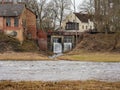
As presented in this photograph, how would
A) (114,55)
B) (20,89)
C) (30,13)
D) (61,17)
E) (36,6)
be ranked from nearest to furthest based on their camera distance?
1. (20,89)
2. (114,55)
3. (30,13)
4. (36,6)
5. (61,17)

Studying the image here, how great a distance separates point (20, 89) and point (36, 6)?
90.5m

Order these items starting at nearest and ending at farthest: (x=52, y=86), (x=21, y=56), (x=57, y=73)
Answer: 1. (x=52, y=86)
2. (x=57, y=73)
3. (x=21, y=56)

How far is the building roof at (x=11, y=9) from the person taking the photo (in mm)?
90056

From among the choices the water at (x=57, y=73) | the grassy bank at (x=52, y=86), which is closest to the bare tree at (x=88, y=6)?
the water at (x=57, y=73)

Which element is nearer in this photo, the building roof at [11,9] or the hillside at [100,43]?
the hillside at [100,43]

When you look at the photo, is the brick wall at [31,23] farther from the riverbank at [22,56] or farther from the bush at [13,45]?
the riverbank at [22,56]

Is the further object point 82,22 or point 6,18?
point 82,22

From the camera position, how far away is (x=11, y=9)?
300 feet

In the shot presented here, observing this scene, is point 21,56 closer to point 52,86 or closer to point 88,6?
point 88,6

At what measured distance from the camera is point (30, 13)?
97812 mm

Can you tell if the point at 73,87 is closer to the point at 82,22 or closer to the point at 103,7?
the point at 103,7

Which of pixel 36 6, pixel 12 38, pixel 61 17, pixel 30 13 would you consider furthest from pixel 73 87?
pixel 61 17

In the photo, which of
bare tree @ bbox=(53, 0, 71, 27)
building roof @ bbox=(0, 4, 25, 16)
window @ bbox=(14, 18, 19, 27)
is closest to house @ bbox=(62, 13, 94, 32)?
bare tree @ bbox=(53, 0, 71, 27)

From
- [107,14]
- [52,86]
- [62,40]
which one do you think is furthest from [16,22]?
[52,86]
